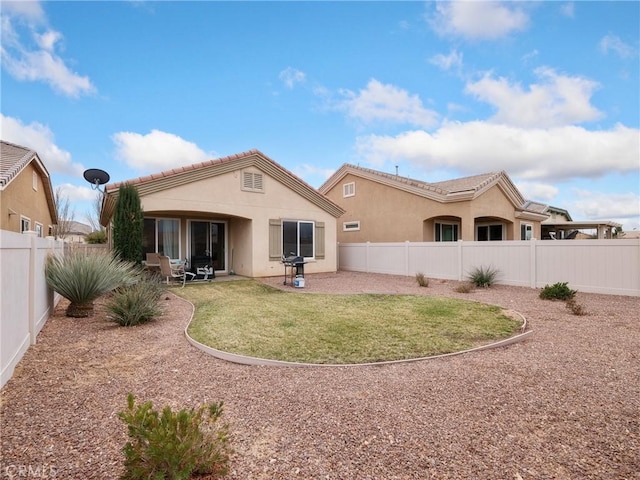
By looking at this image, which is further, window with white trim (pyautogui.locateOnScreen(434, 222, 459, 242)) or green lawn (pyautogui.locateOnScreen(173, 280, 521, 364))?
window with white trim (pyautogui.locateOnScreen(434, 222, 459, 242))

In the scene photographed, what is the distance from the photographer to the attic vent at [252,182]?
13672mm

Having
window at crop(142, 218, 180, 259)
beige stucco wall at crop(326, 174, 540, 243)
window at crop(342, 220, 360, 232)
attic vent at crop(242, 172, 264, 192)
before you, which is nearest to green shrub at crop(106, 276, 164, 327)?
window at crop(142, 218, 180, 259)

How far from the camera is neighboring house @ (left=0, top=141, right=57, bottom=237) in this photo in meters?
11.0

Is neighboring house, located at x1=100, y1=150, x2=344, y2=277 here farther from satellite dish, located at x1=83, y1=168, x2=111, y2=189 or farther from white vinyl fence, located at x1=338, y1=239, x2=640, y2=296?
white vinyl fence, located at x1=338, y1=239, x2=640, y2=296

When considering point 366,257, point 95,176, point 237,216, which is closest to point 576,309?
point 366,257

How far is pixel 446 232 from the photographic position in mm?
19750

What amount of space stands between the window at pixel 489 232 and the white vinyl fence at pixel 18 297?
21.6m

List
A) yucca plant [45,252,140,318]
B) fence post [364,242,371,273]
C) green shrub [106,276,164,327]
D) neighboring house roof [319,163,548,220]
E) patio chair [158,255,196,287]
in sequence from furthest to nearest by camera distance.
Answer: fence post [364,242,371,273] < neighboring house roof [319,163,548,220] < patio chair [158,255,196,287] < yucca plant [45,252,140,318] < green shrub [106,276,164,327]

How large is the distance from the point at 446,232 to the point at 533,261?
853 cm

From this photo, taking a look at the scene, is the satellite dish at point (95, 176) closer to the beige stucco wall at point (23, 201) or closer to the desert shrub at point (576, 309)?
the beige stucco wall at point (23, 201)

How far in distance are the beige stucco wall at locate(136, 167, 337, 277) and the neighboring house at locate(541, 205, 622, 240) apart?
19.3 m

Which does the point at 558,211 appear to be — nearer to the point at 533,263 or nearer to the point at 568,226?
the point at 568,226

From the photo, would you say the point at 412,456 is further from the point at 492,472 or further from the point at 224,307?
the point at 224,307

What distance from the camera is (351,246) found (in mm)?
18219
